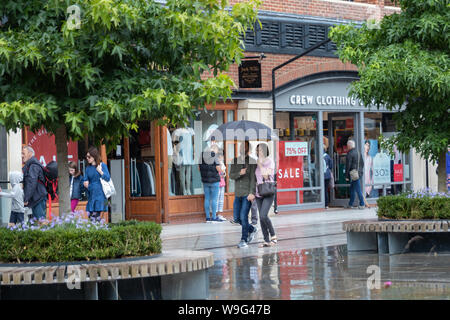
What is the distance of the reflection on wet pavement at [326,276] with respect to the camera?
8.65m

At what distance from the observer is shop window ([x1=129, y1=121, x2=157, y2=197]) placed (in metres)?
19.3

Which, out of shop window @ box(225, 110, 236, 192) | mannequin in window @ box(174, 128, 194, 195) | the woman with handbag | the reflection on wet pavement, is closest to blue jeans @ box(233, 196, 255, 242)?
the woman with handbag

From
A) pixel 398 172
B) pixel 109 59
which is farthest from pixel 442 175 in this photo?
pixel 398 172

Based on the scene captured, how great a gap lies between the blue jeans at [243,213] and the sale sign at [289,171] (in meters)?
7.27

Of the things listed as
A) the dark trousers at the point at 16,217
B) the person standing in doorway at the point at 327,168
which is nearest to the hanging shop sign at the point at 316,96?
the person standing in doorway at the point at 327,168

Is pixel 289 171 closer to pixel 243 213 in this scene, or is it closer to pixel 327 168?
pixel 327 168

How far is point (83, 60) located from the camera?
8.45 m

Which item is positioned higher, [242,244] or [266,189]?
[266,189]

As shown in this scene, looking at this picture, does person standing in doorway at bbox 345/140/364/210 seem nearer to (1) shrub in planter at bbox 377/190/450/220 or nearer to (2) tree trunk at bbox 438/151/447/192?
(2) tree trunk at bbox 438/151/447/192

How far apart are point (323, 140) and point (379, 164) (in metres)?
2.22

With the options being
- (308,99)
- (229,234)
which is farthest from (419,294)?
(308,99)

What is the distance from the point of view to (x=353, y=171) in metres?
22.6

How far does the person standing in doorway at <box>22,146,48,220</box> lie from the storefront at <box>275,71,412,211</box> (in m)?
8.10
